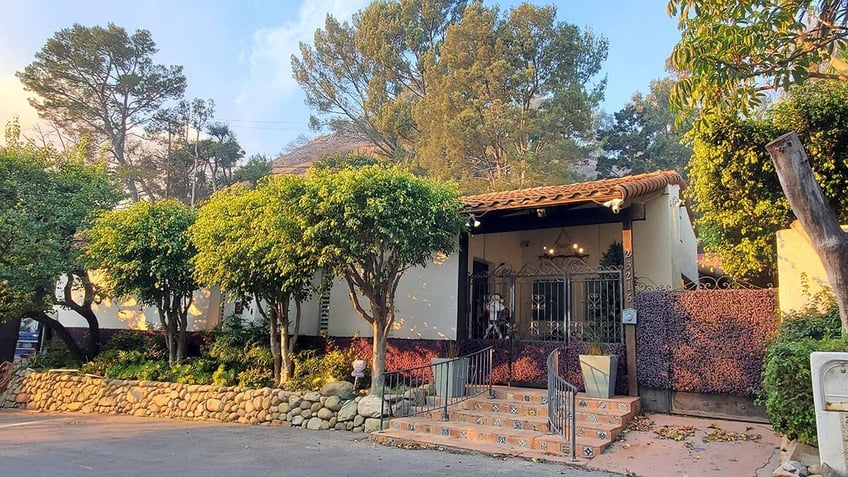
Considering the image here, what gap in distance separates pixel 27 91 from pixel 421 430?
85.8ft

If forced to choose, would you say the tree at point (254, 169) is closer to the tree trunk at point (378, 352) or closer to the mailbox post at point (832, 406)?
the tree trunk at point (378, 352)

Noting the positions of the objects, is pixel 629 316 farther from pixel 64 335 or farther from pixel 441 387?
pixel 64 335

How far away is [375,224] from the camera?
7.97 meters

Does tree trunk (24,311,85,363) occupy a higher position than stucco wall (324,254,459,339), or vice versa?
stucco wall (324,254,459,339)

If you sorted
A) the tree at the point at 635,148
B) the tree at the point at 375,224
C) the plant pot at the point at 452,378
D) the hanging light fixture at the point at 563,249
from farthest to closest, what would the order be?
1. the tree at the point at 635,148
2. the hanging light fixture at the point at 563,249
3. the plant pot at the point at 452,378
4. the tree at the point at 375,224

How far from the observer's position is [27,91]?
2388 cm

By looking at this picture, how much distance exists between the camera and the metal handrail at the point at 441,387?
27.2ft

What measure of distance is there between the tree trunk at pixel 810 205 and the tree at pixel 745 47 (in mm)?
1306

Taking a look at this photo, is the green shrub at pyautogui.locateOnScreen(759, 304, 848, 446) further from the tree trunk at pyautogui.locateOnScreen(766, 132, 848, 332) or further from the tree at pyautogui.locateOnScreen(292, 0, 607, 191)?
the tree at pyautogui.locateOnScreen(292, 0, 607, 191)

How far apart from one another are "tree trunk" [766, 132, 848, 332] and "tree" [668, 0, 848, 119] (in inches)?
51.4

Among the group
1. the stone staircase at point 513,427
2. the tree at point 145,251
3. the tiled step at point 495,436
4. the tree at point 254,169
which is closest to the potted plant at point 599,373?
the stone staircase at point 513,427

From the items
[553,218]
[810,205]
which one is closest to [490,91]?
[553,218]

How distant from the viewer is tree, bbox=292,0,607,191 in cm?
1997

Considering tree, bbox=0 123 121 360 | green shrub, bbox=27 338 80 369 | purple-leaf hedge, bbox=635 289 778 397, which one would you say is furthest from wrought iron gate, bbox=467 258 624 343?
green shrub, bbox=27 338 80 369
